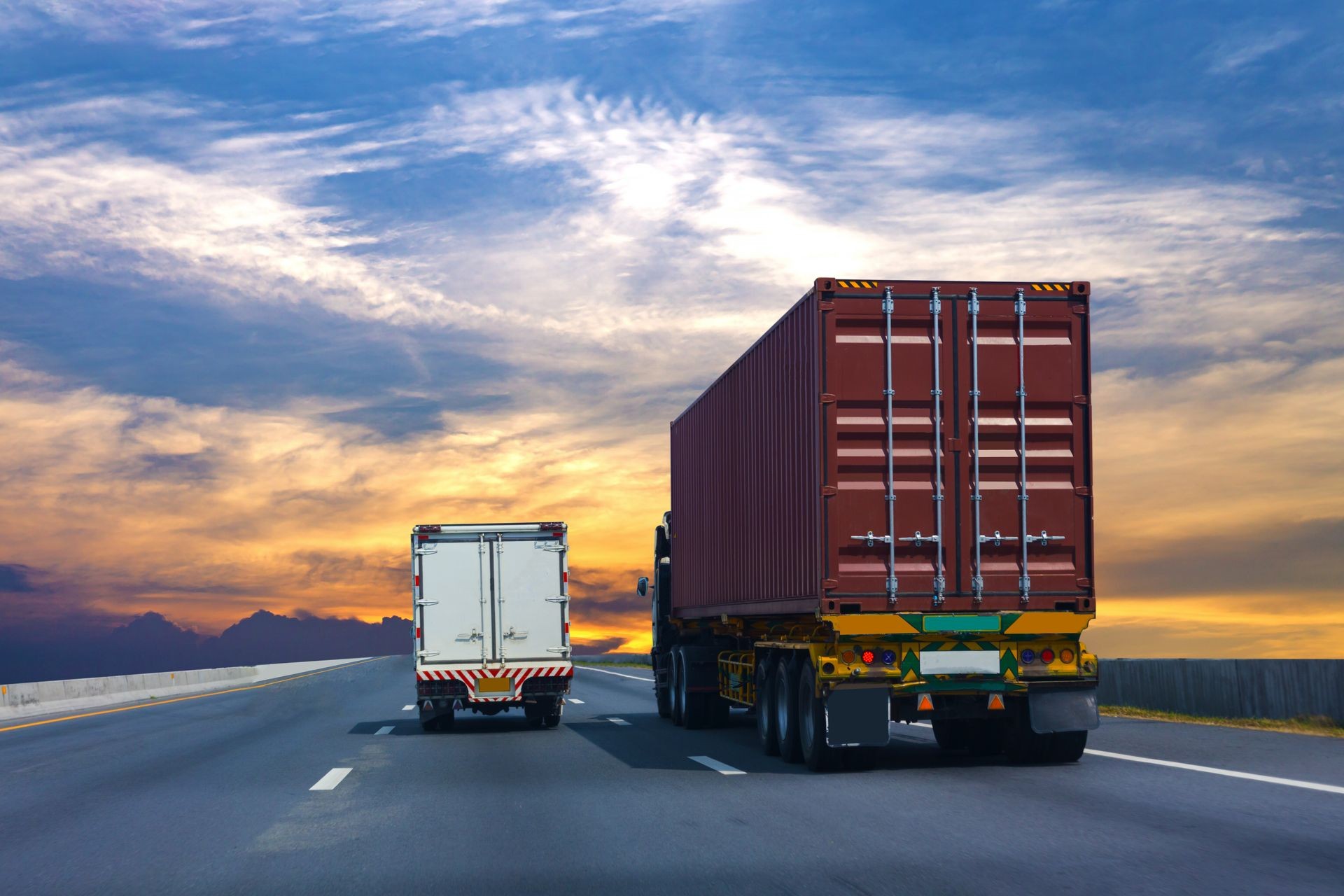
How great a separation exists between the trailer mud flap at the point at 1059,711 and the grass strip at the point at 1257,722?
4.10 metres

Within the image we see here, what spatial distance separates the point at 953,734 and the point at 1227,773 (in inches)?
154

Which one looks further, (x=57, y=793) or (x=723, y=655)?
(x=723, y=655)

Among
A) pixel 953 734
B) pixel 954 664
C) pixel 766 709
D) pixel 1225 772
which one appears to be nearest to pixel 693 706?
pixel 766 709

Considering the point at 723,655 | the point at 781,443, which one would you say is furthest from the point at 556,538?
the point at 781,443

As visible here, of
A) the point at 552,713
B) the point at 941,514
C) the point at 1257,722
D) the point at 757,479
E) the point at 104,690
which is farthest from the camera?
the point at 104,690

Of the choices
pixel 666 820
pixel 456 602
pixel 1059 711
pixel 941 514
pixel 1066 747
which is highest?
pixel 941 514

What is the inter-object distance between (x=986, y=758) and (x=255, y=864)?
8957 mm

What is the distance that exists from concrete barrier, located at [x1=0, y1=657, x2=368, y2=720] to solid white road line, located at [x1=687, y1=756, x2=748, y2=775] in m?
18.0

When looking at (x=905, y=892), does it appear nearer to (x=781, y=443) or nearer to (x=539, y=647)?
(x=781, y=443)

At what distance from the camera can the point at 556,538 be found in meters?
21.5

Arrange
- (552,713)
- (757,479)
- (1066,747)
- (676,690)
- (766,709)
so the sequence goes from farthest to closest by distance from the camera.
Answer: (676,690), (552,713), (757,479), (766,709), (1066,747)

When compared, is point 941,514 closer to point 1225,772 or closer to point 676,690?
point 1225,772

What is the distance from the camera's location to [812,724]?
13961 mm

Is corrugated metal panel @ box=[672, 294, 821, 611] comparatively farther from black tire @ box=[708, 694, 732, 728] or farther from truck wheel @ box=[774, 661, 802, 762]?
black tire @ box=[708, 694, 732, 728]
